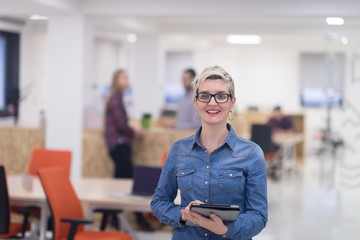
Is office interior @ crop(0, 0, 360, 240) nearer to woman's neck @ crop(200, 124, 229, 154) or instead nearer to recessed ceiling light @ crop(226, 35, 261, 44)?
woman's neck @ crop(200, 124, 229, 154)

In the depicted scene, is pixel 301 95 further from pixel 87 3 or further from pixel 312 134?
pixel 87 3

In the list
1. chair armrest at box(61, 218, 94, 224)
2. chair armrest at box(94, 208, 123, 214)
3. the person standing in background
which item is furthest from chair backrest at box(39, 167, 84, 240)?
the person standing in background

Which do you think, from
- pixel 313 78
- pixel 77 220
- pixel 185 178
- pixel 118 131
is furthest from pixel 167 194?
pixel 313 78

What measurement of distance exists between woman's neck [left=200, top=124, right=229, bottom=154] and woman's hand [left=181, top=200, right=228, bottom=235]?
0.93ft

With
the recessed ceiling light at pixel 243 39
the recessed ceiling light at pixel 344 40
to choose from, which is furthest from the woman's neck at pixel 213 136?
the recessed ceiling light at pixel 243 39

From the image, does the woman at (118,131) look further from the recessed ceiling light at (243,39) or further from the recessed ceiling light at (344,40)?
the recessed ceiling light at (243,39)

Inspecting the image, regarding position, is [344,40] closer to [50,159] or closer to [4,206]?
[50,159]

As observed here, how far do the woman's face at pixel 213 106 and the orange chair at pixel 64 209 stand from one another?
93.4 inches

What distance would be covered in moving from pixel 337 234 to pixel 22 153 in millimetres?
3935

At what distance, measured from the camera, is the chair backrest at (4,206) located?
548 centimetres

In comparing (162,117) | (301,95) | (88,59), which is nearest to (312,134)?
(301,95)

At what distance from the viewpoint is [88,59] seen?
30.0 feet

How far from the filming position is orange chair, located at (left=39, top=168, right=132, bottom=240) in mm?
5207

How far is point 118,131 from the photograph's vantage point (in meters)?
8.51
